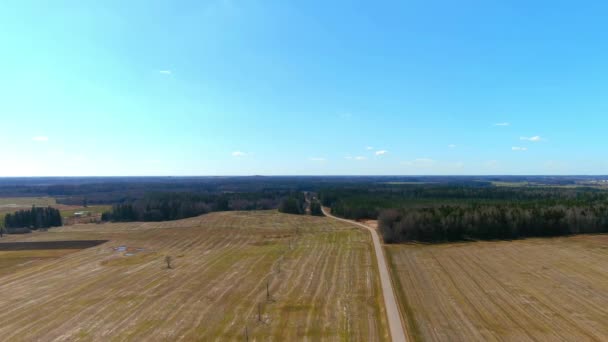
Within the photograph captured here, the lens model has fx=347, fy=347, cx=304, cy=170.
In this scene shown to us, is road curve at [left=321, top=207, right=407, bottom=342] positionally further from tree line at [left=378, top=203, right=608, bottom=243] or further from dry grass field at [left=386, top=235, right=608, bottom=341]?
tree line at [left=378, top=203, right=608, bottom=243]

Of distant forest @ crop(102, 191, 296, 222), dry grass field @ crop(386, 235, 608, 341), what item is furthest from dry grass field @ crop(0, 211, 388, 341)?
distant forest @ crop(102, 191, 296, 222)

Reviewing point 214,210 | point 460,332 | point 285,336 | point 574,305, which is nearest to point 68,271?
point 285,336

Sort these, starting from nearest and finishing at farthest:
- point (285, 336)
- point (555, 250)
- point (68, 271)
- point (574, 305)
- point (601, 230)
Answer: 1. point (285, 336)
2. point (574, 305)
3. point (68, 271)
4. point (555, 250)
5. point (601, 230)

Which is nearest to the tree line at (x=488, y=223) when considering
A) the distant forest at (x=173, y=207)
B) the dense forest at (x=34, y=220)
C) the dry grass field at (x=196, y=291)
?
the dry grass field at (x=196, y=291)

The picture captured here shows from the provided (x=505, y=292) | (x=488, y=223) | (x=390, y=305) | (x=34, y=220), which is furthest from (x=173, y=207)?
(x=505, y=292)

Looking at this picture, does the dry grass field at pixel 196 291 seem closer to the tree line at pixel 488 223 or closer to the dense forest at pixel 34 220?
the tree line at pixel 488 223

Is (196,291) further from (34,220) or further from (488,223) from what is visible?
(34,220)

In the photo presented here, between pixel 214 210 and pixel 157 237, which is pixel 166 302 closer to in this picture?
pixel 157 237

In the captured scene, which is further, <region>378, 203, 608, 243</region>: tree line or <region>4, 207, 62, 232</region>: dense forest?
<region>4, 207, 62, 232</region>: dense forest
